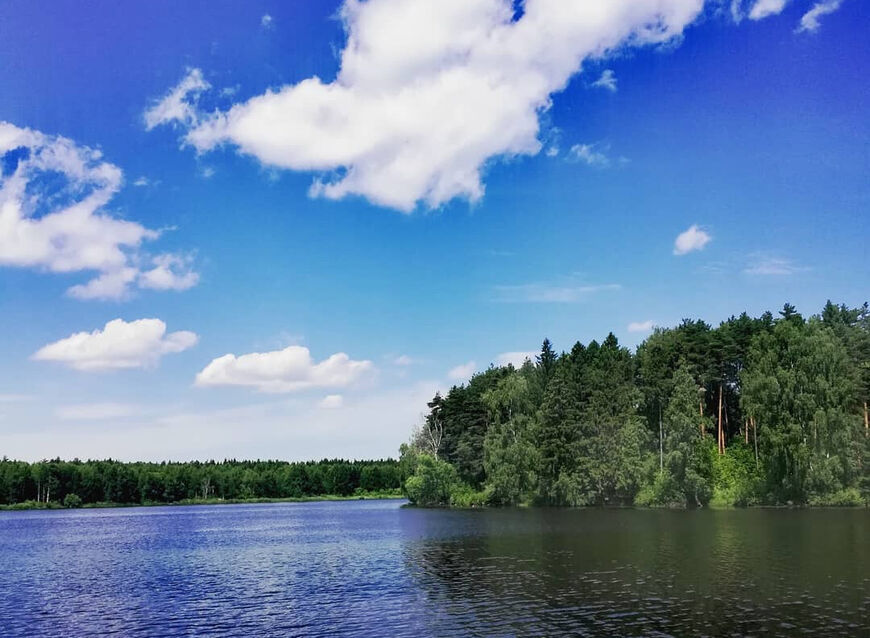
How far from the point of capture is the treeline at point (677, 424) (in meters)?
98.1

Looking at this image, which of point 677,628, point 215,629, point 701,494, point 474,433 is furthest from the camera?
point 474,433

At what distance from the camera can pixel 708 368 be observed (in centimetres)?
12406

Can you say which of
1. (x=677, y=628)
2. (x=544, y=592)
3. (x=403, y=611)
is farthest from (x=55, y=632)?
(x=677, y=628)

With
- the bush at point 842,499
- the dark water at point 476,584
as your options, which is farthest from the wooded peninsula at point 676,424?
the dark water at point 476,584

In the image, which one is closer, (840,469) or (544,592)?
(544,592)

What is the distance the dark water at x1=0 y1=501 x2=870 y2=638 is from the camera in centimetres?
3212

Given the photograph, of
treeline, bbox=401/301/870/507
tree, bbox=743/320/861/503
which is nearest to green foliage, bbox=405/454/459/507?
treeline, bbox=401/301/870/507

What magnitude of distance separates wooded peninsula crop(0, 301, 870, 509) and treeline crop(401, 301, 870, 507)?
23 cm

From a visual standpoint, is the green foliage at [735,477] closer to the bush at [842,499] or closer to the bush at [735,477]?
the bush at [735,477]

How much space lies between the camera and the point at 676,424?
109m

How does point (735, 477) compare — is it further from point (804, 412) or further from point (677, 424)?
point (804, 412)

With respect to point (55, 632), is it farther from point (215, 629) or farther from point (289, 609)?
point (289, 609)

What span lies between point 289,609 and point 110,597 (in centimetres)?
1352

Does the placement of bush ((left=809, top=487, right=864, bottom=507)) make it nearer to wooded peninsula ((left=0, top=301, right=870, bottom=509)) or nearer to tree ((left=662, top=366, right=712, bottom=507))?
wooded peninsula ((left=0, top=301, right=870, bottom=509))
